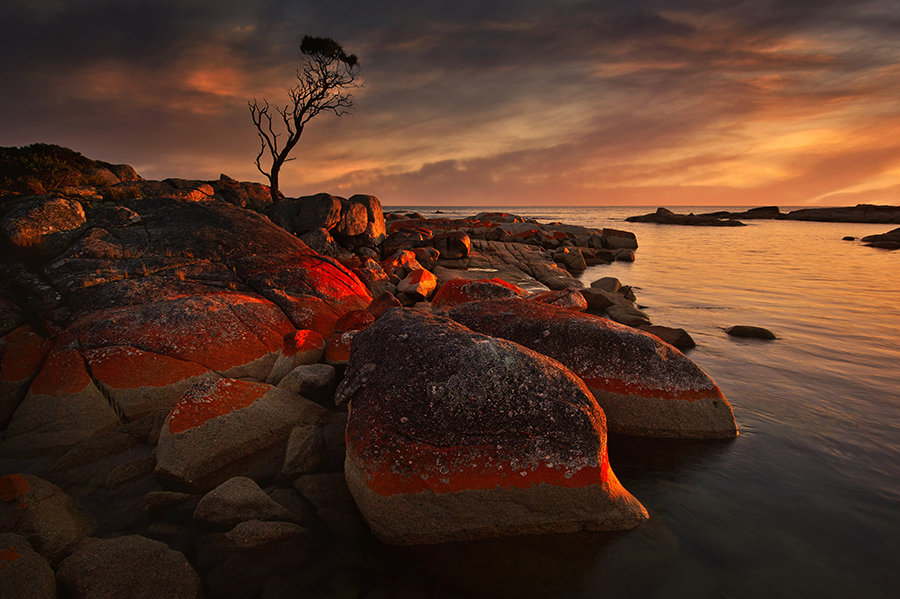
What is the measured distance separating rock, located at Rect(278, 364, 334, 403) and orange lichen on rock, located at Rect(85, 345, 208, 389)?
170 cm

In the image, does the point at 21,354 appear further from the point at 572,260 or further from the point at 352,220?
the point at 572,260

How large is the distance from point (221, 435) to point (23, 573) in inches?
87.2

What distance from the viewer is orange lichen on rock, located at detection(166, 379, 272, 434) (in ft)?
17.5

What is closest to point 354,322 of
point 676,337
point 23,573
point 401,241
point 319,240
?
point 23,573

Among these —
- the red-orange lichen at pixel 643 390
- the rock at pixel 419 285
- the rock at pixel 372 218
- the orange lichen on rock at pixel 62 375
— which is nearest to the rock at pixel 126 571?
the orange lichen on rock at pixel 62 375

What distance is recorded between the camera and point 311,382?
696 cm

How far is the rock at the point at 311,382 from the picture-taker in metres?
6.90

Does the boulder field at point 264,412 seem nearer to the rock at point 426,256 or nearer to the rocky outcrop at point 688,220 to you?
the rock at point 426,256

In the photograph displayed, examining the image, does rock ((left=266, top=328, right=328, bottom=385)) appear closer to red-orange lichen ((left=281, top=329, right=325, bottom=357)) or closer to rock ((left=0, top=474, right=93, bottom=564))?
red-orange lichen ((left=281, top=329, right=325, bottom=357))

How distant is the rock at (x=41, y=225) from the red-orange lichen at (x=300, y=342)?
610cm

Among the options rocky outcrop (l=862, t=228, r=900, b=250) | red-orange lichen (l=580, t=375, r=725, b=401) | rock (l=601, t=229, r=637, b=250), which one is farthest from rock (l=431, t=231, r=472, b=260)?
rocky outcrop (l=862, t=228, r=900, b=250)

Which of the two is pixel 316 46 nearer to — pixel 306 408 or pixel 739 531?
pixel 306 408

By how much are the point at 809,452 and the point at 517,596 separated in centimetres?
552

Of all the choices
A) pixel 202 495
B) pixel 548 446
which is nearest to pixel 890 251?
pixel 548 446
